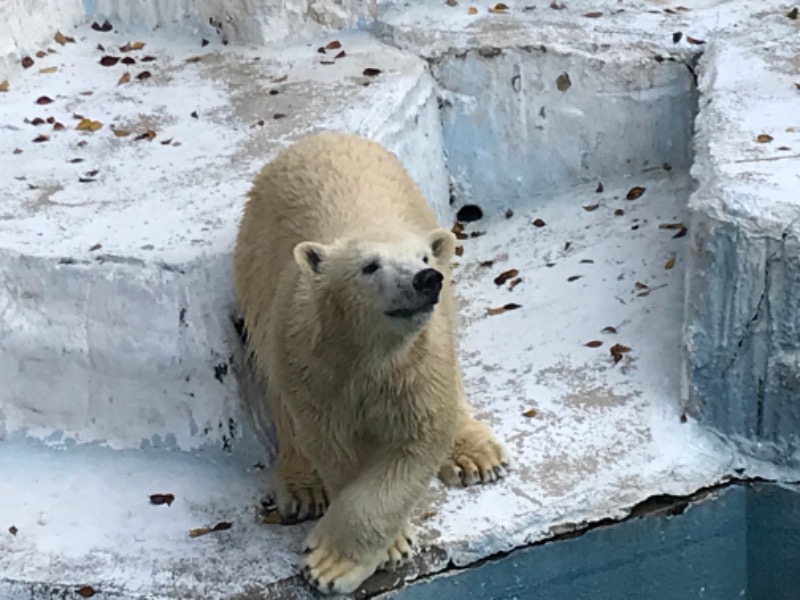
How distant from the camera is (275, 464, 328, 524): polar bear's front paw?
347 cm

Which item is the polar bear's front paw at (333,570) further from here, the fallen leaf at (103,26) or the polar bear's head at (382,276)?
the fallen leaf at (103,26)

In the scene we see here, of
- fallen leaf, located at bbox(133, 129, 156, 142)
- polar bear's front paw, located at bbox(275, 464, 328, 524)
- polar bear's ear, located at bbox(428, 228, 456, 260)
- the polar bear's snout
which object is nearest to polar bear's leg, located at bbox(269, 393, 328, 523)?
polar bear's front paw, located at bbox(275, 464, 328, 524)

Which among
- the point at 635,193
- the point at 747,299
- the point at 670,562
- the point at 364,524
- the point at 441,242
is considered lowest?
the point at 670,562

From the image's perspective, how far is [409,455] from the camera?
3049 mm

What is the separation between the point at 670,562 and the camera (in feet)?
11.8

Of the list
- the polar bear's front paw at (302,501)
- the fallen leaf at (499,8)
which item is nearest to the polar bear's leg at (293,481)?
the polar bear's front paw at (302,501)

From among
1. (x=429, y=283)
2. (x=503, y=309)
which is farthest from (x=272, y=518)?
(x=503, y=309)

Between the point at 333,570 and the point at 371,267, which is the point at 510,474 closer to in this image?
the point at 333,570

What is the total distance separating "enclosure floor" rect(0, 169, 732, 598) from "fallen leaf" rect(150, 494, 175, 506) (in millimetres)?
21

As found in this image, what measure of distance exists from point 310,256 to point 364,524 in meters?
0.66

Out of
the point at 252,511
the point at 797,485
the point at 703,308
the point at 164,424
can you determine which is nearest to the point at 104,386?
the point at 164,424

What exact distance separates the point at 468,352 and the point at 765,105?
1.31 meters

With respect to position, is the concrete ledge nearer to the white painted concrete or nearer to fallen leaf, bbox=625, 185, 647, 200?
the white painted concrete

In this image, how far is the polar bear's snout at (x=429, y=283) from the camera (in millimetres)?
2604
